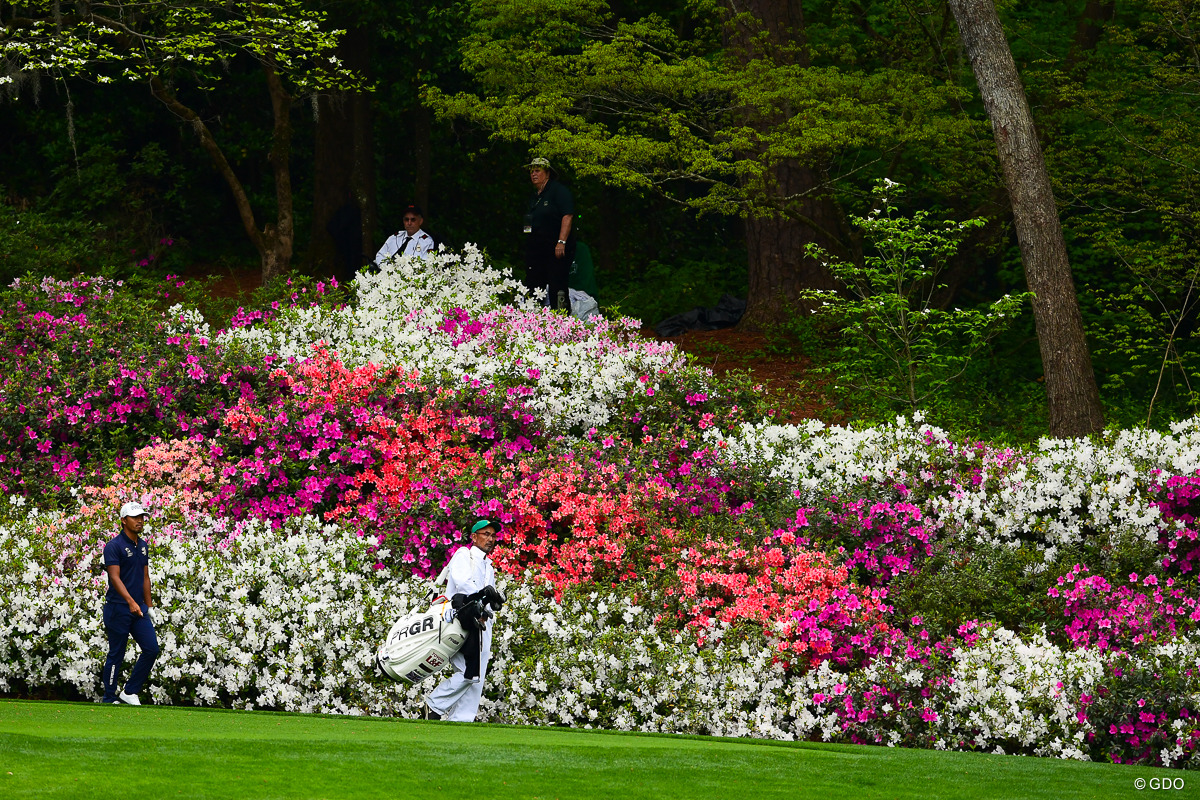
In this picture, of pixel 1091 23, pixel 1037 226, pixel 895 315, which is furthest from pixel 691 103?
pixel 1091 23

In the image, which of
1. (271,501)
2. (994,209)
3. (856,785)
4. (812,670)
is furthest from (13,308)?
(994,209)

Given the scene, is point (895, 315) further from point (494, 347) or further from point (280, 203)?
point (280, 203)

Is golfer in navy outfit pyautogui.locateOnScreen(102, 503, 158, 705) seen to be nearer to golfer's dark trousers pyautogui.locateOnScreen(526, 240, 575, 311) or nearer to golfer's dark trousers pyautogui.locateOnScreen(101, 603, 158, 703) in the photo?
golfer's dark trousers pyautogui.locateOnScreen(101, 603, 158, 703)

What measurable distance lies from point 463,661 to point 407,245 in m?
7.31

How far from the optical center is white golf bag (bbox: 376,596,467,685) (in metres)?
7.38

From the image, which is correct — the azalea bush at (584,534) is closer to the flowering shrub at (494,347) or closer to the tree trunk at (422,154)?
the flowering shrub at (494,347)

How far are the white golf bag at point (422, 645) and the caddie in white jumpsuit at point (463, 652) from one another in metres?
0.10

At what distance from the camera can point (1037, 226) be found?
12383 millimetres

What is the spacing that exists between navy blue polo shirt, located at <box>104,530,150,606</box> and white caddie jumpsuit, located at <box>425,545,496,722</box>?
71.0 inches

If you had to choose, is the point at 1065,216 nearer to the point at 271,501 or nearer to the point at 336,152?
the point at 336,152

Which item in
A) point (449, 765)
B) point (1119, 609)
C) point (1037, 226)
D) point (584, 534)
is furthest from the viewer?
A: point (1037, 226)

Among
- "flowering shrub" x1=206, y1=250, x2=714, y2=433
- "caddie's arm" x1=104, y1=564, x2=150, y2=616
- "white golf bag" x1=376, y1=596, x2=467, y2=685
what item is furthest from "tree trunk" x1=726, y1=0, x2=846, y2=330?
"caddie's arm" x1=104, y1=564, x2=150, y2=616

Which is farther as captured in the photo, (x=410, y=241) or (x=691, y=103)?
(x=691, y=103)

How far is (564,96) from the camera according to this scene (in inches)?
603
